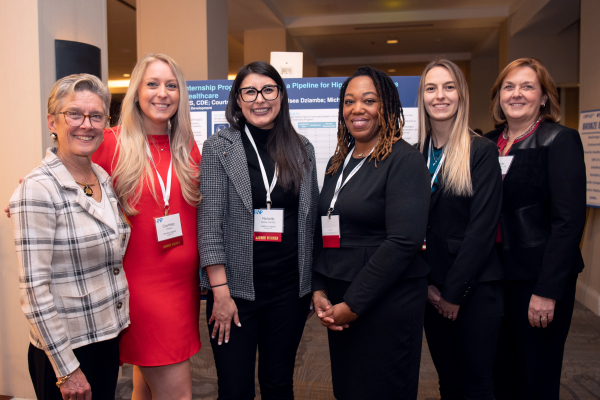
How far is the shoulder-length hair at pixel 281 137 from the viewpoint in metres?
1.73

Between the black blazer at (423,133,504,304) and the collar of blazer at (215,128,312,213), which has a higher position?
the collar of blazer at (215,128,312,213)

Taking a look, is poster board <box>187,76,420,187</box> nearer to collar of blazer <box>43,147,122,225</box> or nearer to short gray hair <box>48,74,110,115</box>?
short gray hair <box>48,74,110,115</box>

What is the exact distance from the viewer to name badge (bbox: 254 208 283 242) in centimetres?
167

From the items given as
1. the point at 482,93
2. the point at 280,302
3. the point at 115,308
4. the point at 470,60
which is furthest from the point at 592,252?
the point at 470,60

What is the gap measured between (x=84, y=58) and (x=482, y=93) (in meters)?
9.99

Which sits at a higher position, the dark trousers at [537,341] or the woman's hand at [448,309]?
the woman's hand at [448,309]

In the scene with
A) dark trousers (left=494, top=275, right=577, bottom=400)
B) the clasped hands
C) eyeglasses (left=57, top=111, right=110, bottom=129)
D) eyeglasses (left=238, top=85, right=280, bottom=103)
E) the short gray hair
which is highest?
eyeglasses (left=238, top=85, right=280, bottom=103)

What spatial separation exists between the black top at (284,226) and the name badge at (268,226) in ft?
0.11

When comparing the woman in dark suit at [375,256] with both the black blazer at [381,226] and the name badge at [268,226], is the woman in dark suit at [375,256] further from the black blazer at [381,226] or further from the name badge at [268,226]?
the name badge at [268,226]

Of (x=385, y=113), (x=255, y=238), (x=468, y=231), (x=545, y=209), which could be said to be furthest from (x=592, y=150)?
(x=255, y=238)

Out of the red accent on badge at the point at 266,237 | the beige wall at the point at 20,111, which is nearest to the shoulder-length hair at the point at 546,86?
the red accent on badge at the point at 266,237

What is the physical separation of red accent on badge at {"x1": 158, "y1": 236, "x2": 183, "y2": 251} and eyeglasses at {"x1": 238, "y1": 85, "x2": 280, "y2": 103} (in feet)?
2.06

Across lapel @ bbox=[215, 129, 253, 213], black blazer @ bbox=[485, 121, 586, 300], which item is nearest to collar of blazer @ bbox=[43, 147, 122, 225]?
lapel @ bbox=[215, 129, 253, 213]

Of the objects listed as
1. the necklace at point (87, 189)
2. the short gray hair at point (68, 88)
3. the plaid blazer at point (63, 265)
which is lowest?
the plaid blazer at point (63, 265)
